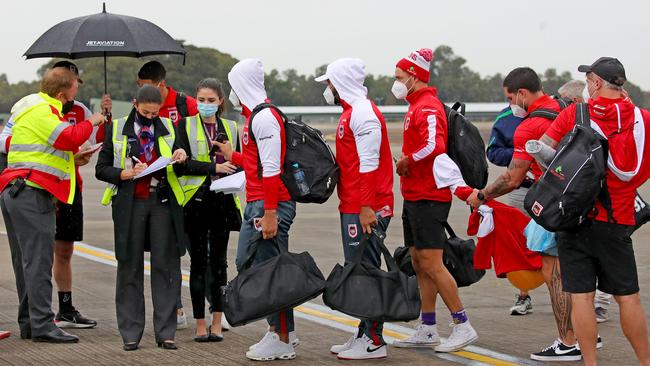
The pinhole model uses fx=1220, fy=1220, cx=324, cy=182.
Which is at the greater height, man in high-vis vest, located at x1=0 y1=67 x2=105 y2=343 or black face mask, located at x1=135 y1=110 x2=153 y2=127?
black face mask, located at x1=135 y1=110 x2=153 y2=127

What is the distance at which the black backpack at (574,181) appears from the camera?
6715mm

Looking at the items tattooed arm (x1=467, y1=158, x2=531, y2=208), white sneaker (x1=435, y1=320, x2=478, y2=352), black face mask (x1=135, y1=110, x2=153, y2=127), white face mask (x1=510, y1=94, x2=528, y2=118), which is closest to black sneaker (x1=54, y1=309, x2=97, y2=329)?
black face mask (x1=135, y1=110, x2=153, y2=127)

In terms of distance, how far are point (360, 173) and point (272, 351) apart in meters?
1.28

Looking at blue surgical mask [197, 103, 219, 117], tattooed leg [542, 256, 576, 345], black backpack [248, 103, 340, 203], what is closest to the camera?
black backpack [248, 103, 340, 203]

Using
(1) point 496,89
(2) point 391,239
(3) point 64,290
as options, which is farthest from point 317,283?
(1) point 496,89

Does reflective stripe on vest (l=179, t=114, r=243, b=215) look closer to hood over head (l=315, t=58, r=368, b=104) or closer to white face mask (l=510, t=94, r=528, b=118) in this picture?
hood over head (l=315, t=58, r=368, b=104)

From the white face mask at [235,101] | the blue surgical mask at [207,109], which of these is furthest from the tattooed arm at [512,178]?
the blue surgical mask at [207,109]

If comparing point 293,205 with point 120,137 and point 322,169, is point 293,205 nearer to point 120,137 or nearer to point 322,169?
point 322,169

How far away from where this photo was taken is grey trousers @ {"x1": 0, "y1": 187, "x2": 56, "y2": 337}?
27.4 ft

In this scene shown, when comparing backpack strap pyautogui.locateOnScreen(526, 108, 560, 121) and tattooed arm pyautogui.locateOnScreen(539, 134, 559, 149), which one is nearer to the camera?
tattooed arm pyautogui.locateOnScreen(539, 134, 559, 149)

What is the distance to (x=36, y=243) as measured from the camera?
8359 mm

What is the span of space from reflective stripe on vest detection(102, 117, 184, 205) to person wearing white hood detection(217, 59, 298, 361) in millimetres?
582

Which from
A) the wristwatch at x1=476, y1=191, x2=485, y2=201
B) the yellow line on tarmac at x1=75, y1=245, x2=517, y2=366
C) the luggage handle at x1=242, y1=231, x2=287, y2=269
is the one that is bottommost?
the yellow line on tarmac at x1=75, y1=245, x2=517, y2=366

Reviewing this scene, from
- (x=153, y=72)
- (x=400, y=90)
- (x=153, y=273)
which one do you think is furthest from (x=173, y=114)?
(x=400, y=90)
